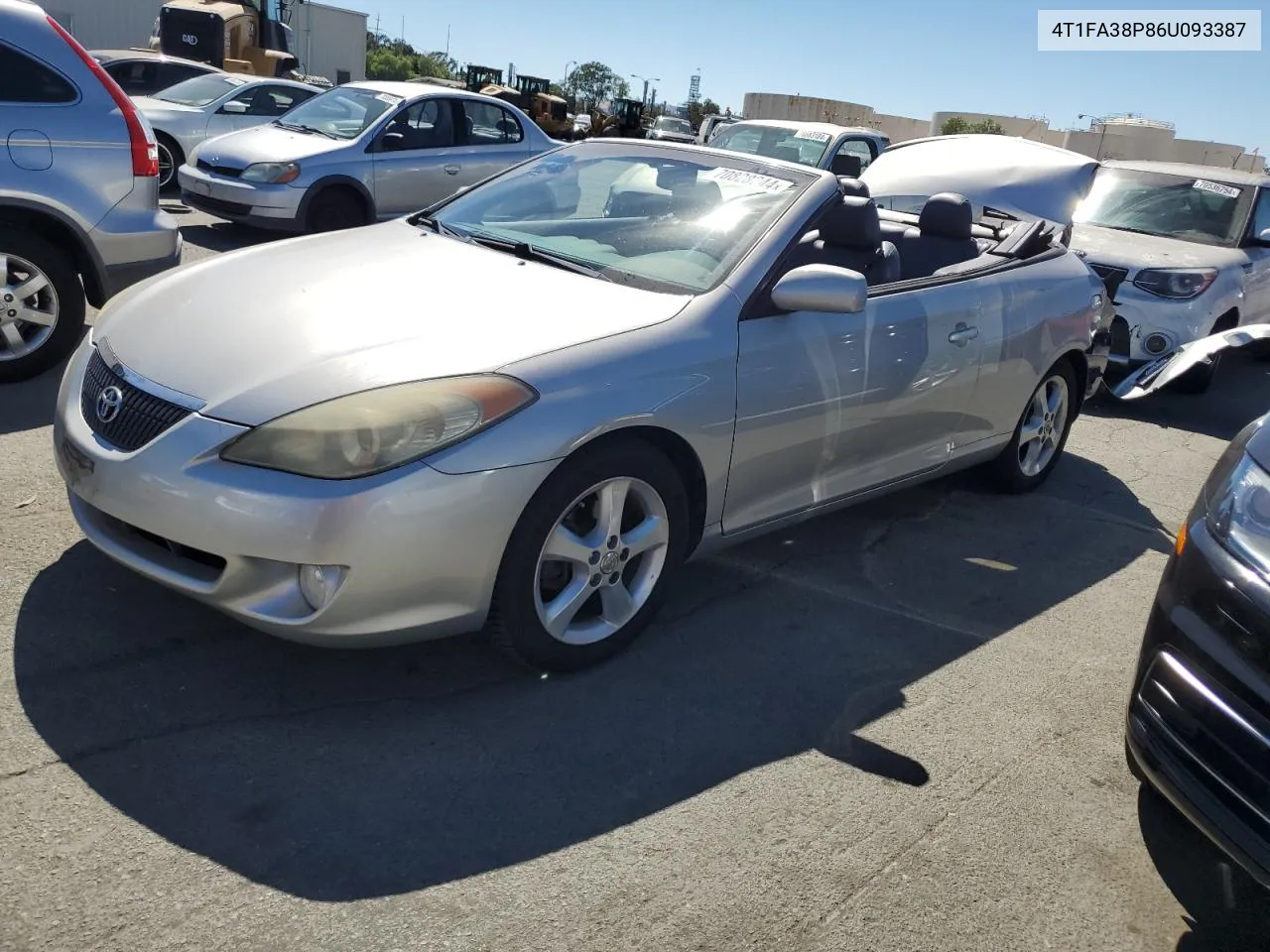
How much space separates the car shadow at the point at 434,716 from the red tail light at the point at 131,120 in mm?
2612

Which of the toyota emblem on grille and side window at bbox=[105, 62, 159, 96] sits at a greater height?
side window at bbox=[105, 62, 159, 96]

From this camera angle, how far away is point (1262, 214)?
9164 millimetres

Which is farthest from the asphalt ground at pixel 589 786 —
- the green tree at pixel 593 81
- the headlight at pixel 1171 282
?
the green tree at pixel 593 81

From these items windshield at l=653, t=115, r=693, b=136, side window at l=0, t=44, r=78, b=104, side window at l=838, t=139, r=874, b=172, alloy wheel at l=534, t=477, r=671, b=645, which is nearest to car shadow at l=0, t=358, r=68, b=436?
side window at l=0, t=44, r=78, b=104

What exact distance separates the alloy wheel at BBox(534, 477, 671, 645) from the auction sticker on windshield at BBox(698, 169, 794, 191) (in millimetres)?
1427

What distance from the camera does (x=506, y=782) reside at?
9.35 ft

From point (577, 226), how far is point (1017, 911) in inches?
110

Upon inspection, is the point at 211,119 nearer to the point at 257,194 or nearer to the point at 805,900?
the point at 257,194

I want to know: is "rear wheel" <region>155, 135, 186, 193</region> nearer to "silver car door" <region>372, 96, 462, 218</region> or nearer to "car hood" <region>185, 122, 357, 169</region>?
"car hood" <region>185, 122, 357, 169</region>

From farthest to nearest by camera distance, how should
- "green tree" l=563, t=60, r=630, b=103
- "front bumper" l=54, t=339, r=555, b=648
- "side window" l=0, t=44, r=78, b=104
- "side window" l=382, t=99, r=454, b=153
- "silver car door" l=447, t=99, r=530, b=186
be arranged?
"green tree" l=563, t=60, r=630, b=103, "silver car door" l=447, t=99, r=530, b=186, "side window" l=382, t=99, r=454, b=153, "side window" l=0, t=44, r=78, b=104, "front bumper" l=54, t=339, r=555, b=648

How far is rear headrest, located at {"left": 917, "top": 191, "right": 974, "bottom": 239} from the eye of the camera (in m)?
5.29

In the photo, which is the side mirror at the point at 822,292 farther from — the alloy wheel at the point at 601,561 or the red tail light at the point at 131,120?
the red tail light at the point at 131,120

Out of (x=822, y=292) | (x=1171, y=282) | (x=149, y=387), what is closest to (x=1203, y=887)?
(x=822, y=292)

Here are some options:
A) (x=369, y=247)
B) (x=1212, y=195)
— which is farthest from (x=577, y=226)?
(x=1212, y=195)
